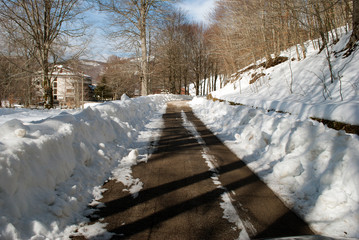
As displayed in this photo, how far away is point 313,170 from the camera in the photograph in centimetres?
344

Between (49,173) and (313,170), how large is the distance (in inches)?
145

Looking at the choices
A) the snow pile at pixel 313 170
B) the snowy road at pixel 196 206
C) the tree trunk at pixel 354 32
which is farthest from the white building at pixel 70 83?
the tree trunk at pixel 354 32

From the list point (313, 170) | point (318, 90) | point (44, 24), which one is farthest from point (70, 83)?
point (313, 170)

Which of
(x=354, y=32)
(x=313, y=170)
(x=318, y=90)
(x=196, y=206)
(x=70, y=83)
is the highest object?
(x=70, y=83)

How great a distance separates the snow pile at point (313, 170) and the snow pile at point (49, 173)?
265cm

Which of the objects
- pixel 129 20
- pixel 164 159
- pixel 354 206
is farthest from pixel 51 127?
pixel 129 20

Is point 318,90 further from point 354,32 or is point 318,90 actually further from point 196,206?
point 196,206

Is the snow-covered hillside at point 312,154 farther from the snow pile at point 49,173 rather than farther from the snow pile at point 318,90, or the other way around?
the snow pile at point 49,173

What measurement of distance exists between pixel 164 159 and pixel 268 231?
2780mm

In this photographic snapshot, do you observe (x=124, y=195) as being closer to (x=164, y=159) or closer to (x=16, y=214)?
(x=16, y=214)

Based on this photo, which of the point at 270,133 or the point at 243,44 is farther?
the point at 243,44

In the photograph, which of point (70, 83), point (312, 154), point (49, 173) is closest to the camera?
point (49, 173)

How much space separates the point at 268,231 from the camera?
2.50 m

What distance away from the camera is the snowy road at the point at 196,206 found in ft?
8.18
